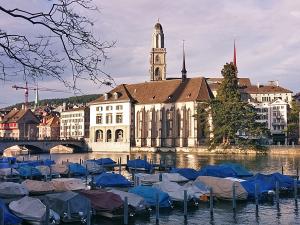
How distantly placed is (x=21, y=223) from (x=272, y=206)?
1705 centimetres

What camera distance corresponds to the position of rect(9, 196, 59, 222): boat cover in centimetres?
2445

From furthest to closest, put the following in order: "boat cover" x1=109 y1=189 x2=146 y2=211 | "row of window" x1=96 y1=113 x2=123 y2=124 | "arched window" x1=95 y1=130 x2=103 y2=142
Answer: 1. "arched window" x1=95 y1=130 x2=103 y2=142
2. "row of window" x1=96 y1=113 x2=123 y2=124
3. "boat cover" x1=109 y1=189 x2=146 y2=211

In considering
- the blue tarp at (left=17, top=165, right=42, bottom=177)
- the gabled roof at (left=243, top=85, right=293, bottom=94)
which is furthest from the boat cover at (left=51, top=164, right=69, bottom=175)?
the gabled roof at (left=243, top=85, right=293, bottom=94)

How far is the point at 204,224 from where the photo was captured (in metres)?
27.2

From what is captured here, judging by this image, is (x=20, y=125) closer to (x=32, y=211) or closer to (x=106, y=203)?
(x=106, y=203)

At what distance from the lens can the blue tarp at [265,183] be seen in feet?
115

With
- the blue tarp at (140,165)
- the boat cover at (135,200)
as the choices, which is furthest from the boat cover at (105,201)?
the blue tarp at (140,165)

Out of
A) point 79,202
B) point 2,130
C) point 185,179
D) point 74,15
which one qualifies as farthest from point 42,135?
point 74,15

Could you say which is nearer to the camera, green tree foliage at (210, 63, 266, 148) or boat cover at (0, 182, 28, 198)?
boat cover at (0, 182, 28, 198)

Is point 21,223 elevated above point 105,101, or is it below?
below

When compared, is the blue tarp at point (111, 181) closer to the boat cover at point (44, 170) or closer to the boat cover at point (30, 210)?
the boat cover at point (44, 170)

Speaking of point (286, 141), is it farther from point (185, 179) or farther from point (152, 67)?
point (185, 179)

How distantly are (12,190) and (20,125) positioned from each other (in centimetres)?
15021

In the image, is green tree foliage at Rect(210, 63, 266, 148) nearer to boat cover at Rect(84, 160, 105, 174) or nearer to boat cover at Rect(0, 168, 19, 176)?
boat cover at Rect(84, 160, 105, 174)
